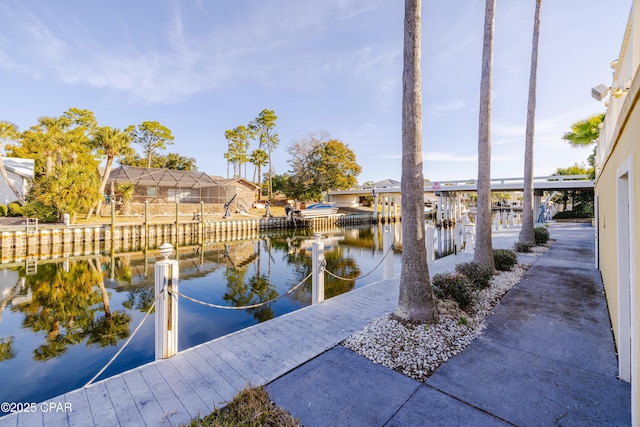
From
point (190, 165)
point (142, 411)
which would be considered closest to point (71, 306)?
point (142, 411)

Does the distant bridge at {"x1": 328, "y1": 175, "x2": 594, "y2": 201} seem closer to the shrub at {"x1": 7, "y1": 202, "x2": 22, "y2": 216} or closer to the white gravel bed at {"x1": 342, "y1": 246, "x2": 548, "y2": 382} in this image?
the white gravel bed at {"x1": 342, "y1": 246, "x2": 548, "y2": 382}

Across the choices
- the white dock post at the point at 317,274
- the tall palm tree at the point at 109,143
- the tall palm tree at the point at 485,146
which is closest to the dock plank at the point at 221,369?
the white dock post at the point at 317,274

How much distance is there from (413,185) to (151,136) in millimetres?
45449

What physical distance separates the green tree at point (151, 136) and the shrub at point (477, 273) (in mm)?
43012

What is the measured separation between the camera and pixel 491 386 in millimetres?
2869

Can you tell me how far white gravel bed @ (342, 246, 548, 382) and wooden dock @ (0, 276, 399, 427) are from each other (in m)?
0.40

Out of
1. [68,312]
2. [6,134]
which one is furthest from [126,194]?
[68,312]

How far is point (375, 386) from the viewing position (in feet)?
9.48

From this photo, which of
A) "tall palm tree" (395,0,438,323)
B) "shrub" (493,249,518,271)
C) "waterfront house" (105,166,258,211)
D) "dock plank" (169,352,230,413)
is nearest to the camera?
"dock plank" (169,352,230,413)

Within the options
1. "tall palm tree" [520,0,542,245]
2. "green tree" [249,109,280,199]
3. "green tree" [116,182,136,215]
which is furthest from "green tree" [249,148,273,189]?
"tall palm tree" [520,0,542,245]

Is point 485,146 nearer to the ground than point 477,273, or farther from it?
farther from it

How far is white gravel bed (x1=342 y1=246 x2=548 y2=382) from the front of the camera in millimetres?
3314

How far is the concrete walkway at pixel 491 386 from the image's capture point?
95.7 inches

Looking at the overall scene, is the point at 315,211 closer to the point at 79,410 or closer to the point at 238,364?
the point at 238,364
